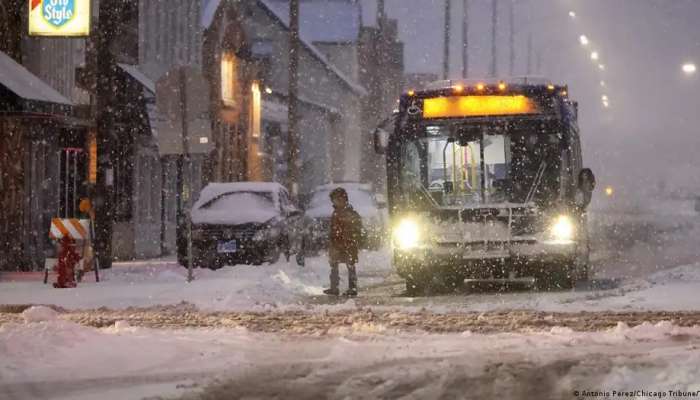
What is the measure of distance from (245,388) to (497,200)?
970cm

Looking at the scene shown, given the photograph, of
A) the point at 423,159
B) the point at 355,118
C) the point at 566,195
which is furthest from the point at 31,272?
the point at 355,118

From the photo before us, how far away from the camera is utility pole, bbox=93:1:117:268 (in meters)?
21.0

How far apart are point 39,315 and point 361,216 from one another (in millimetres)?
18140

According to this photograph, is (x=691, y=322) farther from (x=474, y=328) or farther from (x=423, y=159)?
(x=423, y=159)

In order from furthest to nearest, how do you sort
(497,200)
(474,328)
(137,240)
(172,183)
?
(172,183) → (137,240) → (497,200) → (474,328)

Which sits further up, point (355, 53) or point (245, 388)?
point (355, 53)

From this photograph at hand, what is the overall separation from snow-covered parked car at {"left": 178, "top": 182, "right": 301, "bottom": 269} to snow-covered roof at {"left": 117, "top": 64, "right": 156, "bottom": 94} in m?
5.16

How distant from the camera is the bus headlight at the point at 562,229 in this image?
17219 mm

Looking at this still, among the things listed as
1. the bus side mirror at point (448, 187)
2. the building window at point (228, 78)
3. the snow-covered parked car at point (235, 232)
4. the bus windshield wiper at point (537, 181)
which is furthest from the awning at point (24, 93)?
the building window at point (228, 78)

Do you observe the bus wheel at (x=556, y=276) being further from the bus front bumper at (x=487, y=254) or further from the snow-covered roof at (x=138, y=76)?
the snow-covered roof at (x=138, y=76)

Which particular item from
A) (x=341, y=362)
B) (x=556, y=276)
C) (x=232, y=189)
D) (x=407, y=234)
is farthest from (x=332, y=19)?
(x=341, y=362)

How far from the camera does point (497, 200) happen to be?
1747 cm

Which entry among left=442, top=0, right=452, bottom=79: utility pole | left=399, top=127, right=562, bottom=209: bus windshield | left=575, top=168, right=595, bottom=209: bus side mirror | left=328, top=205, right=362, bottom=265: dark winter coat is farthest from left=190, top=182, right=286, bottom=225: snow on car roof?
left=442, top=0, right=452, bottom=79: utility pole

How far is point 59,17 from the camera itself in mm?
21859
